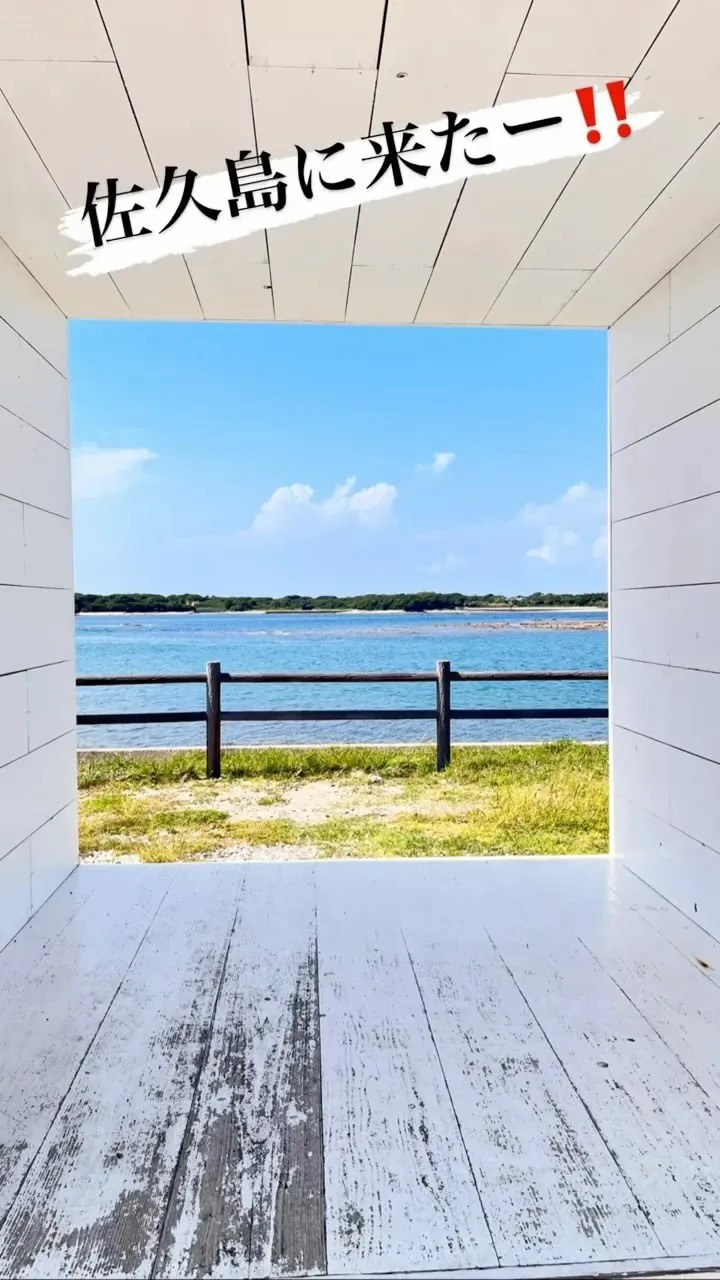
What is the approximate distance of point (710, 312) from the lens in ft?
6.31

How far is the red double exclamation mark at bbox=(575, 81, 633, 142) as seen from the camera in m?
1.33

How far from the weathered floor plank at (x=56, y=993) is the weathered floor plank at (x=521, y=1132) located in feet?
2.33

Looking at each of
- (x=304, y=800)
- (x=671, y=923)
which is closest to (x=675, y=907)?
(x=671, y=923)

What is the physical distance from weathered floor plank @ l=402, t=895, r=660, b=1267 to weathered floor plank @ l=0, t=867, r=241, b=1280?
48cm

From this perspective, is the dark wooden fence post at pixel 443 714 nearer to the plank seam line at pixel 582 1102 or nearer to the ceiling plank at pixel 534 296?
the ceiling plank at pixel 534 296

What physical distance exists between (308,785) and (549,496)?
70.3ft

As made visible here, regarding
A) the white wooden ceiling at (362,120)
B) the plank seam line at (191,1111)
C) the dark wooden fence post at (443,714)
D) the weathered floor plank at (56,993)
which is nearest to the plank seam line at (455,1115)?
the plank seam line at (191,1111)

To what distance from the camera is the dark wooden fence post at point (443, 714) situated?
5227mm

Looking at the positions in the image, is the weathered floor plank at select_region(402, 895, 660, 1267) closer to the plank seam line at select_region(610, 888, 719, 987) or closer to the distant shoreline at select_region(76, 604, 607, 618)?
the plank seam line at select_region(610, 888, 719, 987)

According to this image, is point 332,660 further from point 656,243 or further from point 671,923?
point 656,243

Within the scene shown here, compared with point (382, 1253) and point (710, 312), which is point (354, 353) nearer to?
point (710, 312)

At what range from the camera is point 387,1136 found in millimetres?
1155

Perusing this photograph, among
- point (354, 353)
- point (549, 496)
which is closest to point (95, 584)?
Result: point (354, 353)

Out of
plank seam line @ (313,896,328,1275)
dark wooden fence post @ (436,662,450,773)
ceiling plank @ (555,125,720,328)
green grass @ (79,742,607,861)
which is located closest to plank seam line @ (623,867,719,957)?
plank seam line @ (313,896,328,1275)
